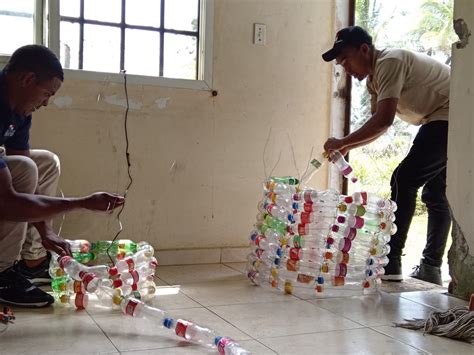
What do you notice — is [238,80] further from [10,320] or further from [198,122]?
[10,320]

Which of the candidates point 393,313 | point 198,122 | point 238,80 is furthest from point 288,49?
point 393,313

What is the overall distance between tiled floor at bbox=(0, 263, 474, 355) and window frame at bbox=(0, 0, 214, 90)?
1.05m

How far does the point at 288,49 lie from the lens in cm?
316

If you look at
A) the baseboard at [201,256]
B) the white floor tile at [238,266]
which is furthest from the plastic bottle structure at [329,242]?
the baseboard at [201,256]

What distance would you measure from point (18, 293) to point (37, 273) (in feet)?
1.36

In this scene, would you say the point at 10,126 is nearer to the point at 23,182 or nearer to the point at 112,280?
the point at 23,182

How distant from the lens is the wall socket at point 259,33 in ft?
10.1

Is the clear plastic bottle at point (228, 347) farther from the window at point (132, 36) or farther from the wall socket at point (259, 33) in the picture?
the wall socket at point (259, 33)

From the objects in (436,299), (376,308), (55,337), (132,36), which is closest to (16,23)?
(132,36)

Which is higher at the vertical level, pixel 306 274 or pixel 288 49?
pixel 288 49

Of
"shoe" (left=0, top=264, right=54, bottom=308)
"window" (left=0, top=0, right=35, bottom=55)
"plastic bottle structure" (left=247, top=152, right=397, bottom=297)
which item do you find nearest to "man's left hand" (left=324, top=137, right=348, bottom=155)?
"plastic bottle structure" (left=247, top=152, right=397, bottom=297)

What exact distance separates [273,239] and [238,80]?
39.6 inches

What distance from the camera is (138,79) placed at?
284 centimetres

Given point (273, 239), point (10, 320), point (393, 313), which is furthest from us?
point (273, 239)
